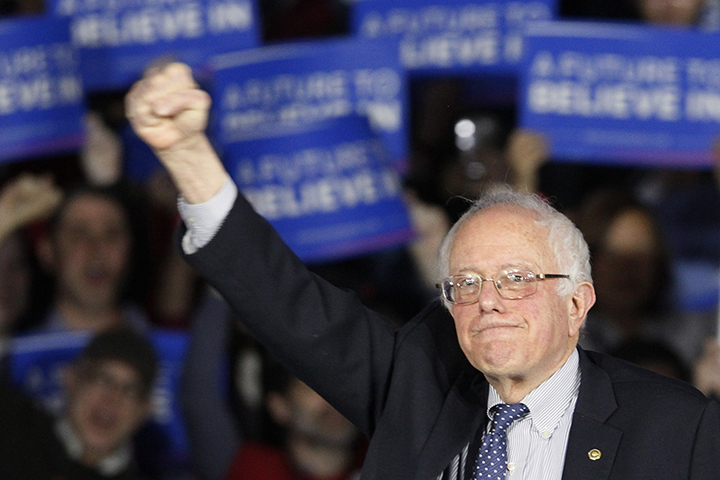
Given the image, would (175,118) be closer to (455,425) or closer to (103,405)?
(455,425)

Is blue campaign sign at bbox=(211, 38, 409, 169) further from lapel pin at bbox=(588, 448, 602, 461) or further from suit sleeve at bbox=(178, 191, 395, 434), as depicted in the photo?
lapel pin at bbox=(588, 448, 602, 461)

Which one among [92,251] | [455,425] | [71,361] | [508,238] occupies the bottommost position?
[71,361]

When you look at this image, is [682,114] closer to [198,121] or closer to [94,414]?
[94,414]

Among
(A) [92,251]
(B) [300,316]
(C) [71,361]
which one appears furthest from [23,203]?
(B) [300,316]

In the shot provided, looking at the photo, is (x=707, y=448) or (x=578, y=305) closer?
(x=707, y=448)

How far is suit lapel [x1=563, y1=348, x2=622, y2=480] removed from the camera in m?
1.92

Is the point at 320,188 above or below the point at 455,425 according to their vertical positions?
below

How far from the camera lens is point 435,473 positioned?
A: 2049 millimetres

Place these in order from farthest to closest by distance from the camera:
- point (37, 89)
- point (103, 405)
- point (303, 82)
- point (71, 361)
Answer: point (303, 82) → point (37, 89) → point (71, 361) → point (103, 405)

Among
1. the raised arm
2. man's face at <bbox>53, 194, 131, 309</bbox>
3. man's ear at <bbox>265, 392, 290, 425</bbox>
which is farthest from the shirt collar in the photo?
man's face at <bbox>53, 194, 131, 309</bbox>

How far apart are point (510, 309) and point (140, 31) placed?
282cm

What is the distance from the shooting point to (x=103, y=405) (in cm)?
392

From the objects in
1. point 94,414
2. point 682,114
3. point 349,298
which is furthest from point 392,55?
point 349,298

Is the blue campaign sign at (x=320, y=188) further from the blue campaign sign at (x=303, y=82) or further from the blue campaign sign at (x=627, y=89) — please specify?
the blue campaign sign at (x=627, y=89)
